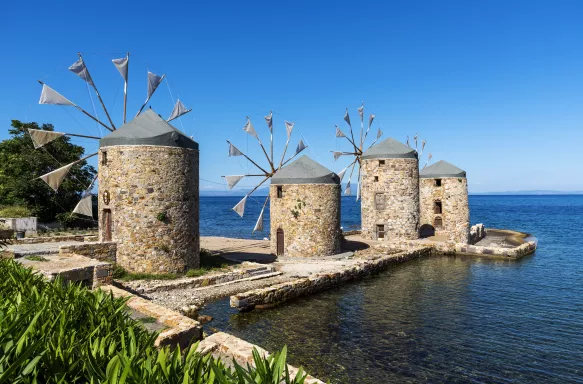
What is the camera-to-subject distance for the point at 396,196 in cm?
2995

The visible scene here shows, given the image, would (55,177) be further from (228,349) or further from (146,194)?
(228,349)

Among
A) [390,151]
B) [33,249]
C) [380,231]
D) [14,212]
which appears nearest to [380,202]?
[380,231]

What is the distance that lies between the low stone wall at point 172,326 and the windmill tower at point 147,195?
265 inches

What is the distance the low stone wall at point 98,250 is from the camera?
14.9 meters

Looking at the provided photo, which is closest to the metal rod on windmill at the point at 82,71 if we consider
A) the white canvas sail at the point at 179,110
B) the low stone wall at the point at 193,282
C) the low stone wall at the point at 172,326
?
the white canvas sail at the point at 179,110

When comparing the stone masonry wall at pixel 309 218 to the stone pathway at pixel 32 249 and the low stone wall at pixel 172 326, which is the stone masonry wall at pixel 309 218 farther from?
the low stone wall at pixel 172 326

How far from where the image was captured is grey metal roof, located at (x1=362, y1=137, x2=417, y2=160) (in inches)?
1182

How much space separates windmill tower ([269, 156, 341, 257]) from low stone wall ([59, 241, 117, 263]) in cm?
1037

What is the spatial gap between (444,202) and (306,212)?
1490 centimetres

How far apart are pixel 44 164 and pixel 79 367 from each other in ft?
113

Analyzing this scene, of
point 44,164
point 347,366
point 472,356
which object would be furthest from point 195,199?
point 44,164

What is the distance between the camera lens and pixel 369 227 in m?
31.4

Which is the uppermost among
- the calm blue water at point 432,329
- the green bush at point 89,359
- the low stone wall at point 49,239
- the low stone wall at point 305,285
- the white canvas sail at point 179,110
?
the white canvas sail at point 179,110

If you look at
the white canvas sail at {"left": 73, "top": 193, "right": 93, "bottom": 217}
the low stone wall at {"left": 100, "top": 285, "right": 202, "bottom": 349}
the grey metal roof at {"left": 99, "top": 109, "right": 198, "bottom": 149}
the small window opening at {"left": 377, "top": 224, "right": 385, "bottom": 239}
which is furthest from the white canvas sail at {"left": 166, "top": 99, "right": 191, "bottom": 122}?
the small window opening at {"left": 377, "top": 224, "right": 385, "bottom": 239}
